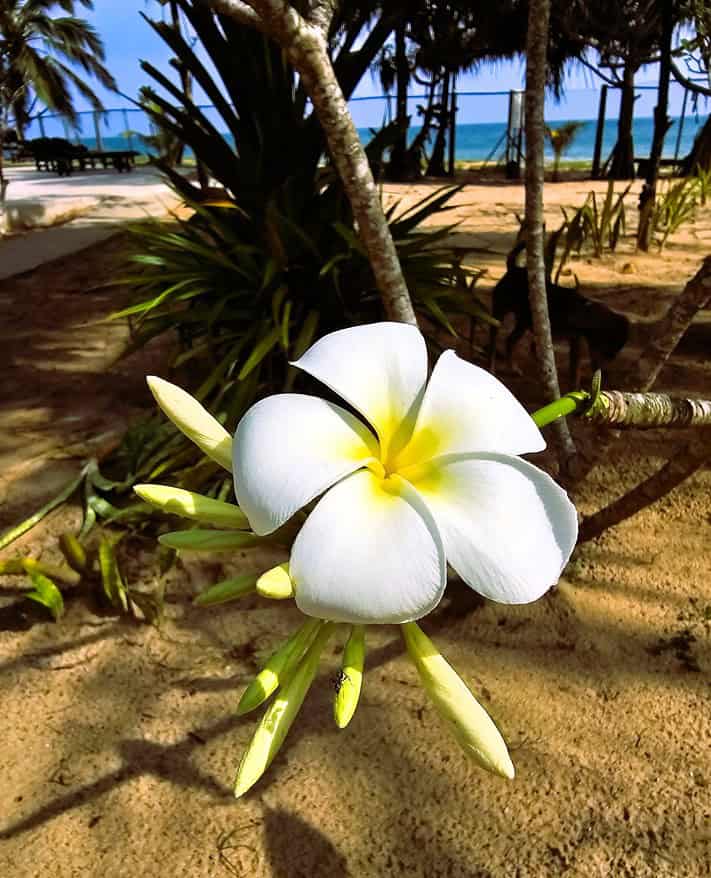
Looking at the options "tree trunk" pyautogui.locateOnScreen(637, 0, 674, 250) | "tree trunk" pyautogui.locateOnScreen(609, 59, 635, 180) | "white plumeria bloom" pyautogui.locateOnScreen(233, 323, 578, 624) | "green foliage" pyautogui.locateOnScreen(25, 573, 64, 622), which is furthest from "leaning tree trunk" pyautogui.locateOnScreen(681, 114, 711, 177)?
"tree trunk" pyautogui.locateOnScreen(609, 59, 635, 180)

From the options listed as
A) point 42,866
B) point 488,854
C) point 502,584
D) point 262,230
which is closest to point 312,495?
point 502,584

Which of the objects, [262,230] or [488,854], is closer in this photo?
[488,854]

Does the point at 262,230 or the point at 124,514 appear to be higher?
the point at 262,230

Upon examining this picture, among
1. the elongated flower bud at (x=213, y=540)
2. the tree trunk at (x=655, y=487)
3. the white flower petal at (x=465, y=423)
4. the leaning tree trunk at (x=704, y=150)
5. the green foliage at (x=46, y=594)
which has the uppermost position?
the leaning tree trunk at (x=704, y=150)

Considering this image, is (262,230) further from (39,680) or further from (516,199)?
(516,199)

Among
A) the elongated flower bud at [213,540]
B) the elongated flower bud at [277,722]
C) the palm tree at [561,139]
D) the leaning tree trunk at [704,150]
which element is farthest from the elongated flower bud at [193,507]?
the palm tree at [561,139]

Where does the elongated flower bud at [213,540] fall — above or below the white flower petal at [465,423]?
below

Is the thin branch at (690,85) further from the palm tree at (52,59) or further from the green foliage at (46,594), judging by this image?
the palm tree at (52,59)

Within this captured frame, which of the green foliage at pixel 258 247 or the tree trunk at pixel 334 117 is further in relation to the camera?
the green foliage at pixel 258 247
